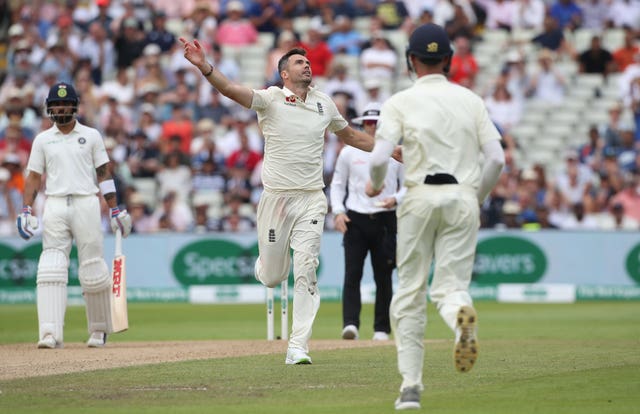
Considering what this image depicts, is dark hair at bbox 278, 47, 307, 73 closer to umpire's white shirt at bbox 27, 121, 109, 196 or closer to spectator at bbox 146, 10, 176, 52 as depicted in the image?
umpire's white shirt at bbox 27, 121, 109, 196

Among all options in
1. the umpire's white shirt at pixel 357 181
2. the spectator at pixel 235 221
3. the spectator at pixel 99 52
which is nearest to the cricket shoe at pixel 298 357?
the umpire's white shirt at pixel 357 181

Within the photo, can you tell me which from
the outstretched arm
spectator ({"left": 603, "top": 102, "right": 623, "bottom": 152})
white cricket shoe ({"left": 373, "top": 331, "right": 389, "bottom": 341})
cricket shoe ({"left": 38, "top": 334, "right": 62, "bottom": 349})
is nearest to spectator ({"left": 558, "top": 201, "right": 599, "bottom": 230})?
spectator ({"left": 603, "top": 102, "right": 623, "bottom": 152})

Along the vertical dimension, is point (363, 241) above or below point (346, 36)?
below

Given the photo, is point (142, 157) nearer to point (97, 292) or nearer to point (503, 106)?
point (503, 106)

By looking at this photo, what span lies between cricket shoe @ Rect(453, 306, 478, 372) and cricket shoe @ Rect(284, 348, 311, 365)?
3359 millimetres

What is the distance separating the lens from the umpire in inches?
584

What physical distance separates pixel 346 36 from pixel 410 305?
64.9 feet

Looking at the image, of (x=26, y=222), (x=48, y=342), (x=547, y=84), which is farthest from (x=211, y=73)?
(x=547, y=84)

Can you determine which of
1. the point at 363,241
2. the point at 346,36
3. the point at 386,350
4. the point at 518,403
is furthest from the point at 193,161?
the point at 518,403

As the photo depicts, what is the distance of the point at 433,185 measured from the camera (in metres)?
8.41

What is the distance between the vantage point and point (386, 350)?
1280 centimetres

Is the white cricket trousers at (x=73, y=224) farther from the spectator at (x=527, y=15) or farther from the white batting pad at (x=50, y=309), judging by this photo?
the spectator at (x=527, y=15)

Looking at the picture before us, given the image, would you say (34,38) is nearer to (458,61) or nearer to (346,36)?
(346,36)

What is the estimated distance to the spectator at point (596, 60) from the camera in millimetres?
27277
